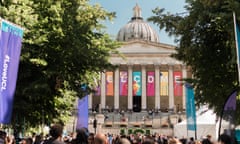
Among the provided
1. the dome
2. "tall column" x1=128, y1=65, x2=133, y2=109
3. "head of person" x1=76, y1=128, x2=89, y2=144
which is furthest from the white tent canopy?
the dome

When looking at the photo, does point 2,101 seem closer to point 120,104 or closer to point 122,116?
point 122,116

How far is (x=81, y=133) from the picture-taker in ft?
24.0

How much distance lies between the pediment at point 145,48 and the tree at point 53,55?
51.7 m

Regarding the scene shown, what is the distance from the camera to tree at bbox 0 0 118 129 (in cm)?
1446

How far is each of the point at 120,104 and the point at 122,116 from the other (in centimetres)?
1560

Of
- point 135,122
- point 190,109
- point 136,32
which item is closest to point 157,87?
point 135,122

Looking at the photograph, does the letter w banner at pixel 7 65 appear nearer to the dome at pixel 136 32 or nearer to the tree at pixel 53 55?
the tree at pixel 53 55

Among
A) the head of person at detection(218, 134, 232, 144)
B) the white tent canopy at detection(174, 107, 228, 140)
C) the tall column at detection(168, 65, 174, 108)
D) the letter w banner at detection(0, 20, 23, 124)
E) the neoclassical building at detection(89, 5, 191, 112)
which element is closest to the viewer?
the head of person at detection(218, 134, 232, 144)

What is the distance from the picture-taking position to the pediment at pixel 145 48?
2744 inches

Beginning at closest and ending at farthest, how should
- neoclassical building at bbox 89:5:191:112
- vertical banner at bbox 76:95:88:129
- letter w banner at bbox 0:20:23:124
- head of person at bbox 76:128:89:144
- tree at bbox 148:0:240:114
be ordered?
head of person at bbox 76:128:89:144, letter w banner at bbox 0:20:23:124, tree at bbox 148:0:240:114, vertical banner at bbox 76:95:88:129, neoclassical building at bbox 89:5:191:112

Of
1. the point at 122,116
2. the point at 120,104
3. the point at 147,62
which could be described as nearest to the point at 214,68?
the point at 122,116

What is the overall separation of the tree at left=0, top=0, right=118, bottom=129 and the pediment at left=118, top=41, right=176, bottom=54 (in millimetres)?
51749

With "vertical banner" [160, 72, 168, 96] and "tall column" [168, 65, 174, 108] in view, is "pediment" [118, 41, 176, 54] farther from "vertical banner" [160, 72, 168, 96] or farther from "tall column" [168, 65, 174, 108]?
"vertical banner" [160, 72, 168, 96]

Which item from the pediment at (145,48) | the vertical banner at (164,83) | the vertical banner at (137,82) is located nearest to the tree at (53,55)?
the vertical banner at (137,82)
